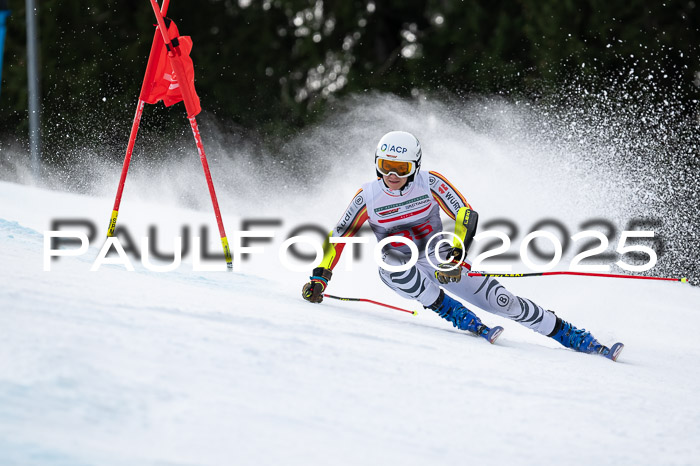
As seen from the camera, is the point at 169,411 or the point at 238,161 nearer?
the point at 169,411

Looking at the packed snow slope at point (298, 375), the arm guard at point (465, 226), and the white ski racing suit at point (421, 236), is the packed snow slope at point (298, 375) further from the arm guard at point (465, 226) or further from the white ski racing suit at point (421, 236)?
the arm guard at point (465, 226)

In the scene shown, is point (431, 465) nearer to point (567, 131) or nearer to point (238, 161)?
point (567, 131)

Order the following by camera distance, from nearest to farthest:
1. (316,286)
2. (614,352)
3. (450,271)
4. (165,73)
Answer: (450,271)
(614,352)
(316,286)
(165,73)

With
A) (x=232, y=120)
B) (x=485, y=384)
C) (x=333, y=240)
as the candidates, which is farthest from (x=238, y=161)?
(x=485, y=384)

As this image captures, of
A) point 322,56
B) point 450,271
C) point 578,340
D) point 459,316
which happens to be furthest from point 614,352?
point 322,56

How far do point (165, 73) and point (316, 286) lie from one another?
6.42ft

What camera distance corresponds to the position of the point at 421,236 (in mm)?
5062

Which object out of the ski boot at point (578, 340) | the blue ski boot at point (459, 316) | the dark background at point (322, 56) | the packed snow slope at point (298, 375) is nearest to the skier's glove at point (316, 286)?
the packed snow slope at point (298, 375)

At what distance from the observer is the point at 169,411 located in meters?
2.49

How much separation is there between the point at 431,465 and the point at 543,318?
2.50 m

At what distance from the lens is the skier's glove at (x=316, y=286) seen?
495 centimetres

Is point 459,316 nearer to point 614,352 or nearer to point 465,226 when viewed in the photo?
point 465,226

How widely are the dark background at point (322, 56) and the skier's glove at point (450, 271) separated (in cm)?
591

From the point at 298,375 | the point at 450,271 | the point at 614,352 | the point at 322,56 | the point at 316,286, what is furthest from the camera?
the point at 322,56
